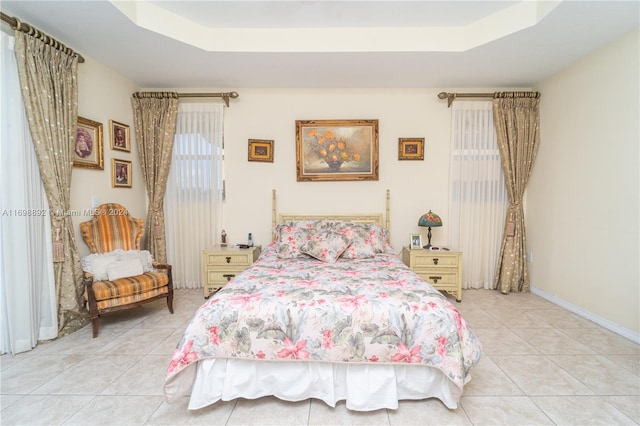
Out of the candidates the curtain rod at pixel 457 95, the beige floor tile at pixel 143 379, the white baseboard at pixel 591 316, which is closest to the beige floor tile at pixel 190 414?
the beige floor tile at pixel 143 379

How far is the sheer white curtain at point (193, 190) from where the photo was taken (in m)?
3.95

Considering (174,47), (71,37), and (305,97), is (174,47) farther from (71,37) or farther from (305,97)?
(305,97)

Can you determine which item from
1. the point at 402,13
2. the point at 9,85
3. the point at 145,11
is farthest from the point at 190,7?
the point at 402,13

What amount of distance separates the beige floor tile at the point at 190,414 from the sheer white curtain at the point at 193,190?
2.44 meters

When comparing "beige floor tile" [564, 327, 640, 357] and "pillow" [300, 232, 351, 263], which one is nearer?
"beige floor tile" [564, 327, 640, 357]

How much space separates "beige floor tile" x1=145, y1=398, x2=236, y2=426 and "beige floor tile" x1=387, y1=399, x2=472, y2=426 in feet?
3.33

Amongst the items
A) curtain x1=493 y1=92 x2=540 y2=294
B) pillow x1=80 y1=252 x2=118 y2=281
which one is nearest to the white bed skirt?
pillow x1=80 y1=252 x2=118 y2=281

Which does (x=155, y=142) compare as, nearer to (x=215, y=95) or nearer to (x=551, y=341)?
(x=215, y=95)

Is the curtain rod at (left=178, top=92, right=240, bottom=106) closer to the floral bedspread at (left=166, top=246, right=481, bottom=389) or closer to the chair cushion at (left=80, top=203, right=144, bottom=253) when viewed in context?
the chair cushion at (left=80, top=203, right=144, bottom=253)

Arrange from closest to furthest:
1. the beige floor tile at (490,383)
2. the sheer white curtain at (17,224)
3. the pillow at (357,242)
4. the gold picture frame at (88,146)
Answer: the beige floor tile at (490,383)
the sheer white curtain at (17,224)
the gold picture frame at (88,146)
the pillow at (357,242)

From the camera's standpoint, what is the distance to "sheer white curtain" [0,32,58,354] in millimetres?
2332

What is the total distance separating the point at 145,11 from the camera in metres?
2.59

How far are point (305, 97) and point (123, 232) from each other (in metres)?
2.87

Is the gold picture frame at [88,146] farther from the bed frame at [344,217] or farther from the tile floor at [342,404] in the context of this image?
the bed frame at [344,217]
